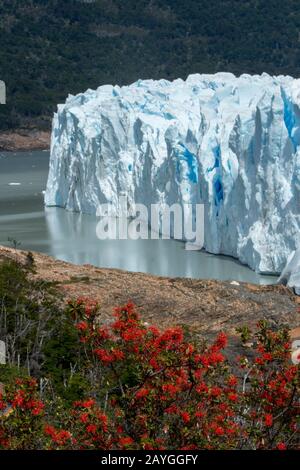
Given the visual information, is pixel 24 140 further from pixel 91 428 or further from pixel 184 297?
pixel 91 428

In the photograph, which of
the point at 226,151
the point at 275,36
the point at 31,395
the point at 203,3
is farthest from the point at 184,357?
the point at 203,3

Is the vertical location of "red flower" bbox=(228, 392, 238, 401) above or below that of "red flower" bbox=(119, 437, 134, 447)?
above

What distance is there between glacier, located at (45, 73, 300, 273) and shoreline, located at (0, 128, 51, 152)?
28911 mm

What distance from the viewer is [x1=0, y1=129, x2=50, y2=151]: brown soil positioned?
60.3 meters

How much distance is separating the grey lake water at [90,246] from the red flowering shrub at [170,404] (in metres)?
11.0

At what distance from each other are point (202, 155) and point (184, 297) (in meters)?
6.38

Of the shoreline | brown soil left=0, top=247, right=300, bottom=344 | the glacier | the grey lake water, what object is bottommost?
the shoreline

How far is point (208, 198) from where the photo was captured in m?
20.3

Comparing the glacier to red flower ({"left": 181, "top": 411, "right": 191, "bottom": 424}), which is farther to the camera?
the glacier

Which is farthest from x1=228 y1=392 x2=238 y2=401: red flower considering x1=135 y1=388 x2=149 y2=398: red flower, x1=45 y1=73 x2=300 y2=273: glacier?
x1=45 y1=73 x2=300 y2=273: glacier

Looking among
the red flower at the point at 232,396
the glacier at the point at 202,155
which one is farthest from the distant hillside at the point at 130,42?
the red flower at the point at 232,396

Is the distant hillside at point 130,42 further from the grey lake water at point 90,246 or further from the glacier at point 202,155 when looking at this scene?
the glacier at point 202,155

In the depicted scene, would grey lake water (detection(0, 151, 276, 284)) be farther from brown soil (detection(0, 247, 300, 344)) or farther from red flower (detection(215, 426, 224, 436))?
red flower (detection(215, 426, 224, 436))
